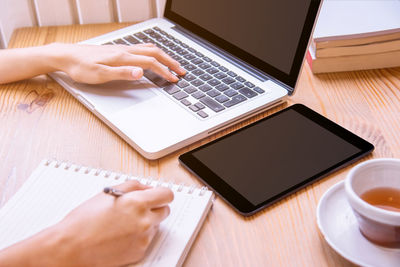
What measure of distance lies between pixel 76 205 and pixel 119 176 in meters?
0.08

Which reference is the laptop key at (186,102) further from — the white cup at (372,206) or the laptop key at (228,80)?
the white cup at (372,206)

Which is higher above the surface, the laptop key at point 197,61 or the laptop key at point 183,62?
the laptop key at point 197,61

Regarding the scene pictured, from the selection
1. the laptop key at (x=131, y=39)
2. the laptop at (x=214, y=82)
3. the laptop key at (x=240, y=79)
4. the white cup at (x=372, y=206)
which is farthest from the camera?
the laptop key at (x=131, y=39)

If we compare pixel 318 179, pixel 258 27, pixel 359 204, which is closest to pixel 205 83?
pixel 258 27

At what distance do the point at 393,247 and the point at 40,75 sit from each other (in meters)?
0.73

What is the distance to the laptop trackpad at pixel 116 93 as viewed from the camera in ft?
2.66

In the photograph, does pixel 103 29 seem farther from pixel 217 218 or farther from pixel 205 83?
pixel 217 218

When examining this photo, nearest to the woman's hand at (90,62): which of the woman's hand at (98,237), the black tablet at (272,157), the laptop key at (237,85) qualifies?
the laptop key at (237,85)

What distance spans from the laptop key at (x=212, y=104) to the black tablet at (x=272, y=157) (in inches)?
2.2

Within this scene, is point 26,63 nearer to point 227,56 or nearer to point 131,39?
point 131,39

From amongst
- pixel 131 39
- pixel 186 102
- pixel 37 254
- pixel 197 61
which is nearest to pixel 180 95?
pixel 186 102

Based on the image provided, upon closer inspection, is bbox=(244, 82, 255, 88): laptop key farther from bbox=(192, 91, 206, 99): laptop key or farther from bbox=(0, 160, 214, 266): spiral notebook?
bbox=(0, 160, 214, 266): spiral notebook

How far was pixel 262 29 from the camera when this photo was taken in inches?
32.9

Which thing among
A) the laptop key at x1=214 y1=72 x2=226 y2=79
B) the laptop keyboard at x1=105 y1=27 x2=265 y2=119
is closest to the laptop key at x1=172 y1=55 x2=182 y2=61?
the laptop keyboard at x1=105 y1=27 x2=265 y2=119
